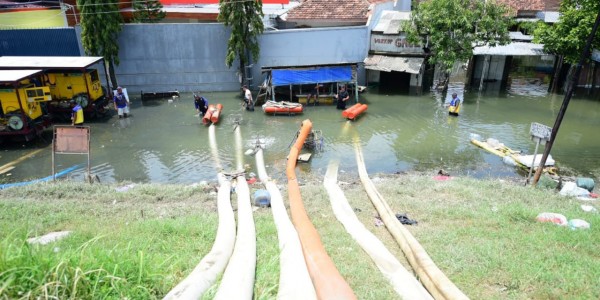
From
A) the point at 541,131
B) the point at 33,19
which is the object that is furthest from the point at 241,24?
the point at 33,19

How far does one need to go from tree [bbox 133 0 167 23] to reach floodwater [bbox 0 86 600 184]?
19.8ft

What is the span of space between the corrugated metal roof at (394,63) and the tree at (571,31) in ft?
23.8

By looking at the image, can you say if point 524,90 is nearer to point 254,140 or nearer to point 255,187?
point 254,140

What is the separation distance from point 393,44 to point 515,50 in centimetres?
823

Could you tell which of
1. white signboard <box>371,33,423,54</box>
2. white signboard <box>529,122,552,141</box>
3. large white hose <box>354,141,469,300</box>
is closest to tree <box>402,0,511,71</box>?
white signboard <box>371,33,423,54</box>

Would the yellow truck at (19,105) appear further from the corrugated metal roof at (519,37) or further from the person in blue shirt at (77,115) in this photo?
the corrugated metal roof at (519,37)

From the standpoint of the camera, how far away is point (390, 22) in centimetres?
2528

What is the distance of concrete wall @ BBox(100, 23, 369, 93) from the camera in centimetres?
2356

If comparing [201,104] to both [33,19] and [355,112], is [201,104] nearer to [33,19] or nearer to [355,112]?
[355,112]

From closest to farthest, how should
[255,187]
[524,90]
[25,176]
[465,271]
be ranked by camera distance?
[465,271]
[255,187]
[25,176]
[524,90]

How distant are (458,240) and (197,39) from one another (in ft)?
69.8

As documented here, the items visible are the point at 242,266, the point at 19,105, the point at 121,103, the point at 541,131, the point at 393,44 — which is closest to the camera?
the point at 242,266

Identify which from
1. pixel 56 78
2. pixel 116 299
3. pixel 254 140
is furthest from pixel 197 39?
pixel 116 299

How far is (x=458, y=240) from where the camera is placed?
7.07 m
